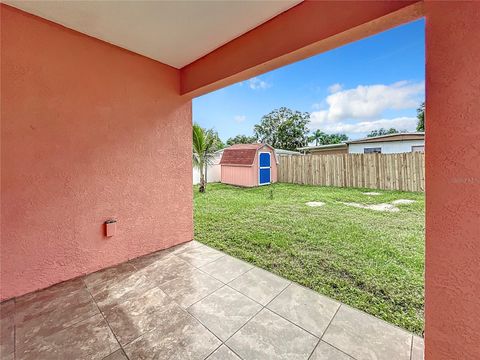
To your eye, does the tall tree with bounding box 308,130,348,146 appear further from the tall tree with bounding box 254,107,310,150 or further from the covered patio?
the covered patio

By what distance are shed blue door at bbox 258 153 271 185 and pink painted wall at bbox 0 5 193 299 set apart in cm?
670

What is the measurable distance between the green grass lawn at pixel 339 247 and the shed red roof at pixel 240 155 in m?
4.25

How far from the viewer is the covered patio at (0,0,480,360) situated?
100 cm

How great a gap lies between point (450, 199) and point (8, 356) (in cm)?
271

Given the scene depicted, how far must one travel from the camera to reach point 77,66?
2104 millimetres

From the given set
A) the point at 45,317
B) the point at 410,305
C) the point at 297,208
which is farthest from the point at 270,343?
the point at 297,208

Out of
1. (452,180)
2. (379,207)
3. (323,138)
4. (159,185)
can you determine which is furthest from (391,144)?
(323,138)

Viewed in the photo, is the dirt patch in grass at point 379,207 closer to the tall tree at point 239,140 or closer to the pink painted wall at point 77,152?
the pink painted wall at point 77,152

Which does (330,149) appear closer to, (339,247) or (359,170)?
(359,170)

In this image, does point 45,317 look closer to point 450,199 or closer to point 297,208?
point 450,199

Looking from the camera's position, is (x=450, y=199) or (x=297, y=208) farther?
(x=297, y=208)

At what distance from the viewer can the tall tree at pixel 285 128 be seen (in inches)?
818

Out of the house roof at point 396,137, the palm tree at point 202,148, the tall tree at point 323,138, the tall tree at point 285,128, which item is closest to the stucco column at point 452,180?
the palm tree at point 202,148

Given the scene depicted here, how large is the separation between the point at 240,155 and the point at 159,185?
280 inches
